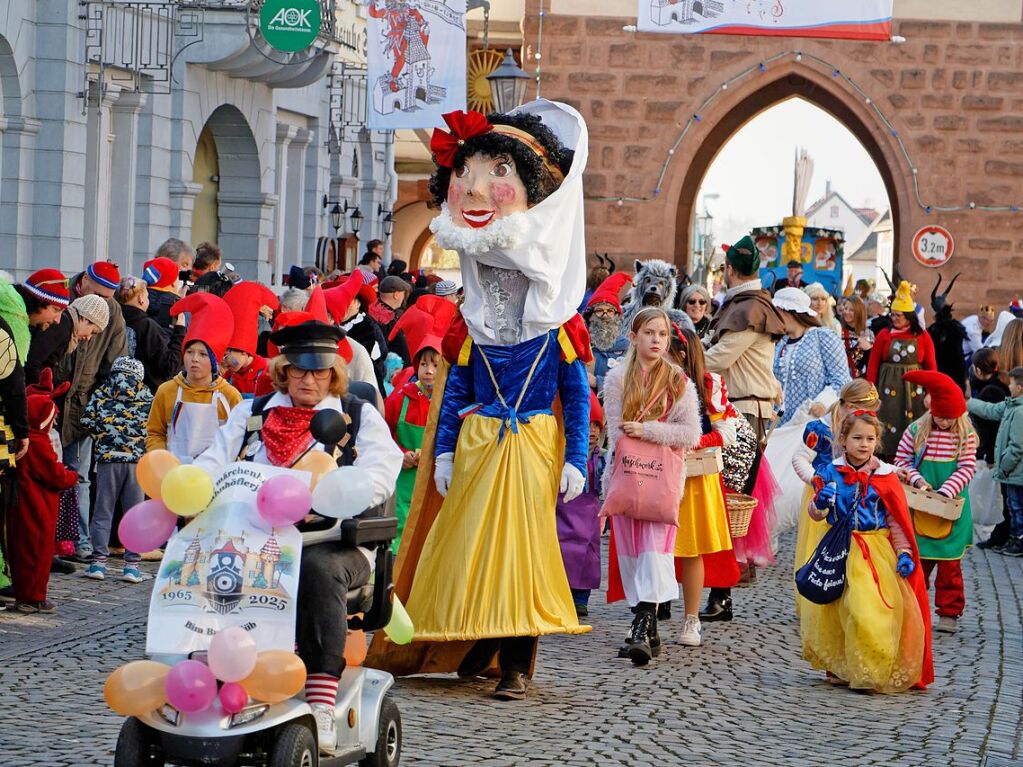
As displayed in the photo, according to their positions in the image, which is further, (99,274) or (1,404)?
(99,274)

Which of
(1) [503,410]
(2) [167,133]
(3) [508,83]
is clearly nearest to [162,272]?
(3) [508,83]

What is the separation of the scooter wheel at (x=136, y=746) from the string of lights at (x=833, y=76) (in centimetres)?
2522

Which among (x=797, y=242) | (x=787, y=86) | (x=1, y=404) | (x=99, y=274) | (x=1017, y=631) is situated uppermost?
(x=787, y=86)

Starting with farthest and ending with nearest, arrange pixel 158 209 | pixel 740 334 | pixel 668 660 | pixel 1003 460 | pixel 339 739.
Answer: pixel 158 209
pixel 1003 460
pixel 740 334
pixel 668 660
pixel 339 739

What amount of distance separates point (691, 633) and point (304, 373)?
373 centimetres

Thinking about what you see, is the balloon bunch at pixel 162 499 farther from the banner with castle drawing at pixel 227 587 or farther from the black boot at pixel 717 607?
the black boot at pixel 717 607

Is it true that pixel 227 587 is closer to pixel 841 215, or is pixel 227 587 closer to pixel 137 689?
pixel 137 689

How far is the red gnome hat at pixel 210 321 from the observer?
9.29 metres

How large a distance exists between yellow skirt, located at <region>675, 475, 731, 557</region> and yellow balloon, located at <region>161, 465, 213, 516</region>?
4006mm

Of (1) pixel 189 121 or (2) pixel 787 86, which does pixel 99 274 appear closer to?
(1) pixel 189 121

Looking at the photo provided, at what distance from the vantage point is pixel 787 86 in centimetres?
3152

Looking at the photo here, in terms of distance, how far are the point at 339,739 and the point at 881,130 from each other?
84.8 ft

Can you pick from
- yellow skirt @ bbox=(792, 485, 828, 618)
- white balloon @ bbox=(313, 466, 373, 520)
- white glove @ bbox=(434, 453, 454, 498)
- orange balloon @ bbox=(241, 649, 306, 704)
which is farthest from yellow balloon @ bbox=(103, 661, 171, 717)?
yellow skirt @ bbox=(792, 485, 828, 618)

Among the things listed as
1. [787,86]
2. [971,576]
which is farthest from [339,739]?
[787,86]
